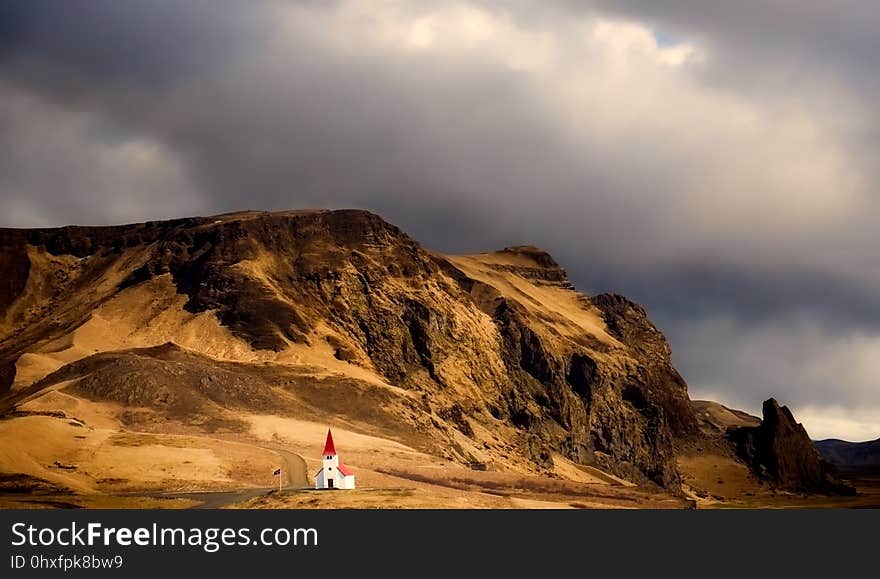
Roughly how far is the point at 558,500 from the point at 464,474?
15980 millimetres

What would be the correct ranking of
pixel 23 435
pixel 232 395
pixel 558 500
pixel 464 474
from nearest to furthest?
pixel 23 435, pixel 558 500, pixel 464 474, pixel 232 395

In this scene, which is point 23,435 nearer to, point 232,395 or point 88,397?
point 88,397

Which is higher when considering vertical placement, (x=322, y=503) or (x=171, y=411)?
(x=171, y=411)

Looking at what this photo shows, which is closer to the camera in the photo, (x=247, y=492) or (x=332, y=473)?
(x=332, y=473)

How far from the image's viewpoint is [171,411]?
176 meters

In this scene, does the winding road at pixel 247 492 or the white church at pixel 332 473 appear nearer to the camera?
the winding road at pixel 247 492

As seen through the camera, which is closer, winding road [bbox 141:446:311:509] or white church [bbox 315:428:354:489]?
winding road [bbox 141:446:311:509]

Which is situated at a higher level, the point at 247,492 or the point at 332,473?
the point at 332,473

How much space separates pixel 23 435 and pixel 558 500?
2679 inches

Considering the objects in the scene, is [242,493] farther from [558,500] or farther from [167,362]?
[167,362]

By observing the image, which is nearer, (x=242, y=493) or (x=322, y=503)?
(x=322, y=503)
